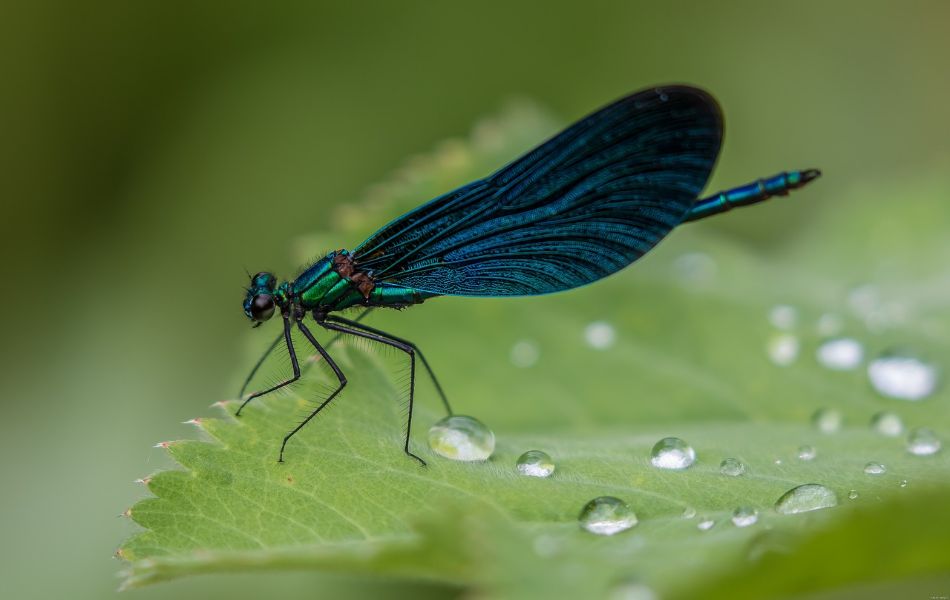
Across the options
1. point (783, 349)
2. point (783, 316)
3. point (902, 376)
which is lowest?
point (902, 376)

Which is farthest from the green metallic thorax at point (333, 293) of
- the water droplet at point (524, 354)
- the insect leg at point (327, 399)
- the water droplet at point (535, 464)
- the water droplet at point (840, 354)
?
the water droplet at point (840, 354)

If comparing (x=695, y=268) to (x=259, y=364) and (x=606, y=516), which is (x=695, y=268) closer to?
(x=259, y=364)

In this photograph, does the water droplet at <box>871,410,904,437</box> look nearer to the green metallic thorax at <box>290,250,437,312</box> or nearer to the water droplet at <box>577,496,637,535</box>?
the water droplet at <box>577,496,637,535</box>

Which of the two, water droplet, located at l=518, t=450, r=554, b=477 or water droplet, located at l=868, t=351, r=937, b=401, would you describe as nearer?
water droplet, located at l=518, t=450, r=554, b=477

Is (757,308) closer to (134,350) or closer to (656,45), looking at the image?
(656,45)

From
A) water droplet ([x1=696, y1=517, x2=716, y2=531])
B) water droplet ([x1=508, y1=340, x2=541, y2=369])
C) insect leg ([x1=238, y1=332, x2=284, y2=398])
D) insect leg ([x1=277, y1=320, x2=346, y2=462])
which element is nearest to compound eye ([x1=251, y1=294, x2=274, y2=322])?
insect leg ([x1=238, y1=332, x2=284, y2=398])

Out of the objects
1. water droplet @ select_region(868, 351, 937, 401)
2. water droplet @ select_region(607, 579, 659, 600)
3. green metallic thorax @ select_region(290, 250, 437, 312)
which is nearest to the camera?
water droplet @ select_region(607, 579, 659, 600)

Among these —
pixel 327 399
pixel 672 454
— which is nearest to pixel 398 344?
pixel 327 399
